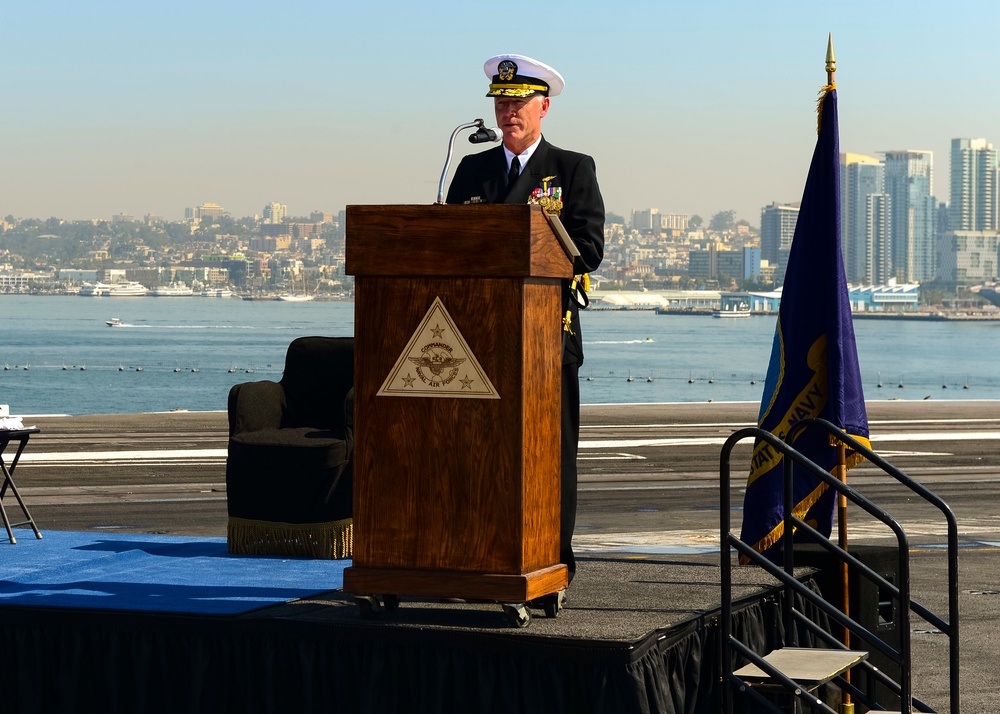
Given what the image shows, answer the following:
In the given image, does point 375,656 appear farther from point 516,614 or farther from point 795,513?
point 795,513

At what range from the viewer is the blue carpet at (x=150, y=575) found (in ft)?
20.7

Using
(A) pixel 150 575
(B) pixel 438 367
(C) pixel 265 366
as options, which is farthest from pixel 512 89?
(C) pixel 265 366

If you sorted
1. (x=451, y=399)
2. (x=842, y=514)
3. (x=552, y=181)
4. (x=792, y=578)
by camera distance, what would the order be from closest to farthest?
(x=451, y=399) < (x=792, y=578) < (x=552, y=181) < (x=842, y=514)

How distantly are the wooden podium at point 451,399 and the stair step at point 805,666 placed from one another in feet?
3.14

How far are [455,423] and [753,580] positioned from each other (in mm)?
2240

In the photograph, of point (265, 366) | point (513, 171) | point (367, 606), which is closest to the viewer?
point (367, 606)

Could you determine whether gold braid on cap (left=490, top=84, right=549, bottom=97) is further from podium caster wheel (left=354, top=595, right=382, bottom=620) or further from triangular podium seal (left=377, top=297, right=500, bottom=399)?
podium caster wheel (left=354, top=595, right=382, bottom=620)

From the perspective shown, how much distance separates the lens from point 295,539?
8008 millimetres

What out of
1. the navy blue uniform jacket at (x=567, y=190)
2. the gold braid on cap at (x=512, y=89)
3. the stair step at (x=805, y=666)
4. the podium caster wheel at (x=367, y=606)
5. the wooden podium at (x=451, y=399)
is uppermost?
the gold braid on cap at (x=512, y=89)

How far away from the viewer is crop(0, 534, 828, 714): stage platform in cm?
534

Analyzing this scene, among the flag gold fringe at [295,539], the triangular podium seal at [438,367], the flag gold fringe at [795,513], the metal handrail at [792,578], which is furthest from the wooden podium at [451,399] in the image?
the flag gold fringe at [295,539]

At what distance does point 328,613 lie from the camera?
588cm

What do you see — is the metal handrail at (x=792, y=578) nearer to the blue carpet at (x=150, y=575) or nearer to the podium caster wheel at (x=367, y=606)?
the podium caster wheel at (x=367, y=606)

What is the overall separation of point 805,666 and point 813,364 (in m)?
1.87
